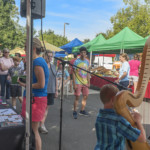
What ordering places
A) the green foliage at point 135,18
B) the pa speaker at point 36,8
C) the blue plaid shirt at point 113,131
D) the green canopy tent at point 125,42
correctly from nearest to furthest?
the blue plaid shirt at point 113,131 < the pa speaker at point 36,8 < the green canopy tent at point 125,42 < the green foliage at point 135,18

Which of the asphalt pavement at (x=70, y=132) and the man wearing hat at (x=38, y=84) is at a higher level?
the man wearing hat at (x=38, y=84)

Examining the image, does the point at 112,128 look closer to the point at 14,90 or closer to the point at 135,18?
the point at 14,90

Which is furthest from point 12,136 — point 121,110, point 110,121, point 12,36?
point 12,36

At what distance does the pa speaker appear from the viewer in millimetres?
1998

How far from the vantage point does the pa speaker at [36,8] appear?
200cm

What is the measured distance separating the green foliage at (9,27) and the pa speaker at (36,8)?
25485 millimetres

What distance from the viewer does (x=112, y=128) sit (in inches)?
58.4

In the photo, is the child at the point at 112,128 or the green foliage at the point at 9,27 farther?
the green foliage at the point at 9,27

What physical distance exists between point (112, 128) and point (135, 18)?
19.9 m

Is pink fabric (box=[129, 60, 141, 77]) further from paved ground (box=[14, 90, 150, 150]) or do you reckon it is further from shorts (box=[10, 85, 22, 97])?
shorts (box=[10, 85, 22, 97])

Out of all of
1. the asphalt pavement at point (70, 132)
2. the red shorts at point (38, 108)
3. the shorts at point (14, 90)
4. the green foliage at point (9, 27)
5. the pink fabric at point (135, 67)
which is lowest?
the asphalt pavement at point (70, 132)

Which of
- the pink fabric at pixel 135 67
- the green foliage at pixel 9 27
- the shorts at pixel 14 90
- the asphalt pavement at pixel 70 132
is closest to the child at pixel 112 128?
the asphalt pavement at pixel 70 132

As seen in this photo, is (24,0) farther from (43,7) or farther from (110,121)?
(110,121)

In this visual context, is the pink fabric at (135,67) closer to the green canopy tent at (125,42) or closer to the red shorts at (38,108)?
the green canopy tent at (125,42)
